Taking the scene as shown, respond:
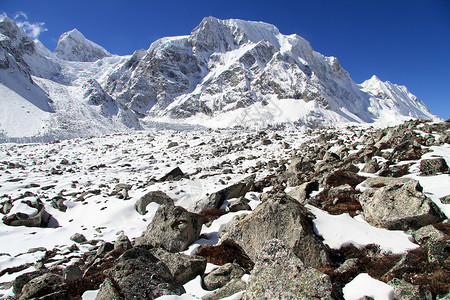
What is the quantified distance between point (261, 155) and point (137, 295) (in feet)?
71.0

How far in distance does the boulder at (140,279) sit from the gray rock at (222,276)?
1.03 metres

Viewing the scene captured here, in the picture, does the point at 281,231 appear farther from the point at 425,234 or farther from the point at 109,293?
the point at 109,293

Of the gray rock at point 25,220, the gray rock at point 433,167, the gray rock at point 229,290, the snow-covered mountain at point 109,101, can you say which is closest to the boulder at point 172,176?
the gray rock at point 25,220

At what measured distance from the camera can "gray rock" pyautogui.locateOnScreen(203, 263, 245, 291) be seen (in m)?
5.66

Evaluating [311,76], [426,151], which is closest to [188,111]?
[311,76]

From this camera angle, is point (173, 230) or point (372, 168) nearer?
point (173, 230)

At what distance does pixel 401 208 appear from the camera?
7656mm

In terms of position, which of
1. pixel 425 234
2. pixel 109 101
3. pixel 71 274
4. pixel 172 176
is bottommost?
pixel 71 274

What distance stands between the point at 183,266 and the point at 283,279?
3197 millimetres

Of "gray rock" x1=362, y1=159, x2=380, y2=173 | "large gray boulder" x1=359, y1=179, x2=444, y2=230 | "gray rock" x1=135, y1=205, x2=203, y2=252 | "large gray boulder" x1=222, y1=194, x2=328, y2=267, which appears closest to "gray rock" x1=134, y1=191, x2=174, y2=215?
"gray rock" x1=135, y1=205, x2=203, y2=252

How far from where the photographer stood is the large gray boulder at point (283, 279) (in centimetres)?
337

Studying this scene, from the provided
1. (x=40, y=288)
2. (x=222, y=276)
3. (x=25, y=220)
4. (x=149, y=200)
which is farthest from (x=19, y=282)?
(x=149, y=200)

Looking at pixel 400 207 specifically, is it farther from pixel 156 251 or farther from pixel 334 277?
pixel 156 251

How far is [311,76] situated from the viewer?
637 ft
